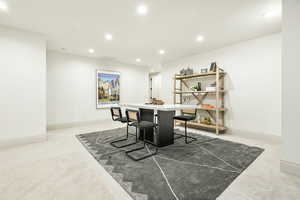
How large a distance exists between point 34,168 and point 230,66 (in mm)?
4933

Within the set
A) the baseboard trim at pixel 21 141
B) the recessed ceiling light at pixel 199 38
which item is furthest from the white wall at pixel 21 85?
the recessed ceiling light at pixel 199 38

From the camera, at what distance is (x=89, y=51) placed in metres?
4.59

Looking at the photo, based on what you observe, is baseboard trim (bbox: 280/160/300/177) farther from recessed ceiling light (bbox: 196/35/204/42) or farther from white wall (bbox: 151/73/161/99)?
white wall (bbox: 151/73/161/99)

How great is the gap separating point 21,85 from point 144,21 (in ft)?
9.93

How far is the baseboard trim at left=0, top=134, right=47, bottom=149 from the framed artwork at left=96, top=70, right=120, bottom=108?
2344mm

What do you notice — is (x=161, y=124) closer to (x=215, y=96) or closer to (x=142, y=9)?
(x=142, y=9)

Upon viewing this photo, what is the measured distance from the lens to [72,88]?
4895 millimetres

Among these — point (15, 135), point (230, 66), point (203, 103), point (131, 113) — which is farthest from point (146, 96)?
point (15, 135)

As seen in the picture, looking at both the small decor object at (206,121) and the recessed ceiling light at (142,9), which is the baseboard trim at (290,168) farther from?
the recessed ceiling light at (142,9)

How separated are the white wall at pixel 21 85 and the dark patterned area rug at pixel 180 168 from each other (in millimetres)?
1452

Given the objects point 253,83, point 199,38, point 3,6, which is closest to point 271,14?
point 199,38

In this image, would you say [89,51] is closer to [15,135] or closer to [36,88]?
[36,88]

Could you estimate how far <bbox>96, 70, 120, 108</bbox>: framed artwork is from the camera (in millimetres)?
5473

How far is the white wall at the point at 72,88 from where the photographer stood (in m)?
4.51
